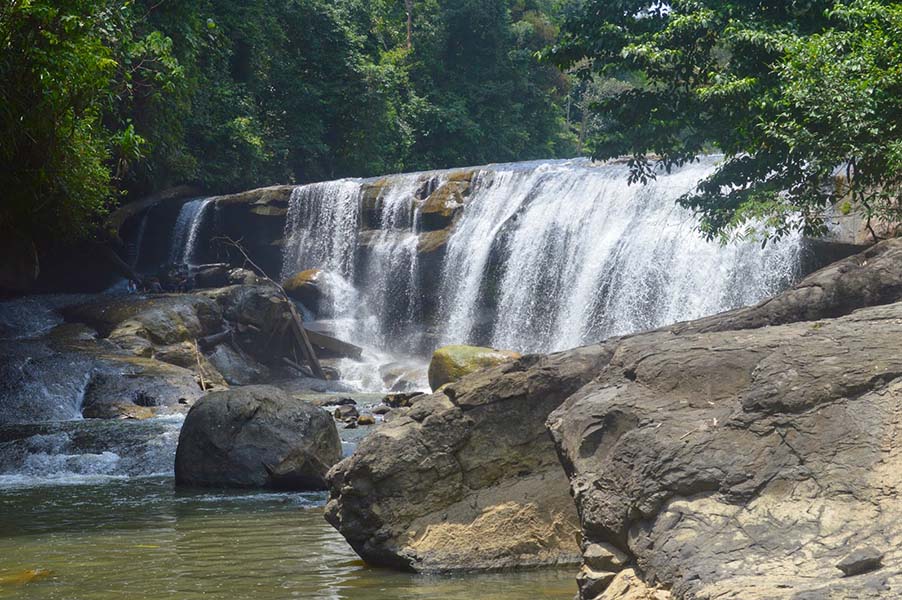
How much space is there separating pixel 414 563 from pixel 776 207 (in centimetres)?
867

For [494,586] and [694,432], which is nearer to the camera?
[694,432]

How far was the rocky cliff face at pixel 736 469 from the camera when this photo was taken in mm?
3922

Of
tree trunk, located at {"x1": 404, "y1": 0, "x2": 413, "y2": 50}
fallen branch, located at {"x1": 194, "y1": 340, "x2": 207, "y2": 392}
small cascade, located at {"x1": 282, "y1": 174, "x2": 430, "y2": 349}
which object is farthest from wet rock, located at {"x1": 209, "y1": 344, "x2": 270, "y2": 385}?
tree trunk, located at {"x1": 404, "y1": 0, "x2": 413, "y2": 50}

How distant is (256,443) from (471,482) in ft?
14.2

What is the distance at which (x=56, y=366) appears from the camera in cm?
1777

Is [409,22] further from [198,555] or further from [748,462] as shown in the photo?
[748,462]

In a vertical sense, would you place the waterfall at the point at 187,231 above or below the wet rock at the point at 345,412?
above

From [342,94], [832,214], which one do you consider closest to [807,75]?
[832,214]

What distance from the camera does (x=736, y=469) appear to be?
4305 mm

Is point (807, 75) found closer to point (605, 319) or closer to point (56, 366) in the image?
point (605, 319)

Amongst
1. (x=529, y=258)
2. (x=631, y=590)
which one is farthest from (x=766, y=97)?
(x=529, y=258)

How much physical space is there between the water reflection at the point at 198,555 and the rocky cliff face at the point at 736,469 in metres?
0.40

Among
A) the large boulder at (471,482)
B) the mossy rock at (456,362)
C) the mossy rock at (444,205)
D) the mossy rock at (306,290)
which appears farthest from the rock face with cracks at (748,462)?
the mossy rock at (306,290)

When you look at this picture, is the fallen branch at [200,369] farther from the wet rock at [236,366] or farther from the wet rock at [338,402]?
the wet rock at [338,402]
